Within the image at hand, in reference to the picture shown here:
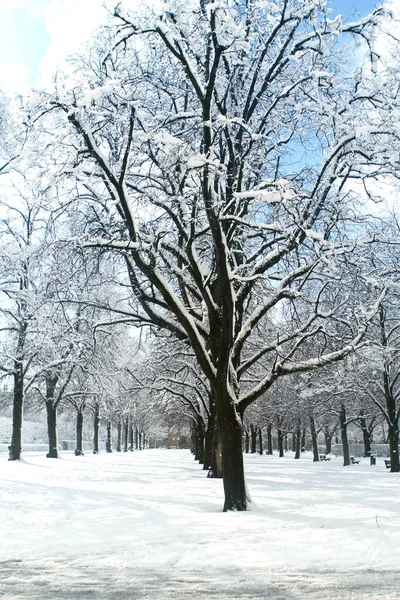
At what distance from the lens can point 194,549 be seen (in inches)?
269

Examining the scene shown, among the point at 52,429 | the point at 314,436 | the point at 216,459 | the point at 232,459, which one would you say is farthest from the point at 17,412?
the point at 314,436

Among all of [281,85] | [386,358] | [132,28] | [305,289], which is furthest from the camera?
[386,358]

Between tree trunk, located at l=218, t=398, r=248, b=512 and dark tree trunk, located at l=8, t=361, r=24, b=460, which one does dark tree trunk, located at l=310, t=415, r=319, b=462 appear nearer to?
dark tree trunk, located at l=8, t=361, r=24, b=460

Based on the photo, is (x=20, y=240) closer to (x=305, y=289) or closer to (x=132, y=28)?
(x=305, y=289)

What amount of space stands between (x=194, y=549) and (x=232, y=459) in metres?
3.27

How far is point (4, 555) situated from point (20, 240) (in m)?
22.3

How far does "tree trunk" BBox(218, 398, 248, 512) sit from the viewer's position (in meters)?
10.0

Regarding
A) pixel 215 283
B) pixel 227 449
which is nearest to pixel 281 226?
pixel 215 283

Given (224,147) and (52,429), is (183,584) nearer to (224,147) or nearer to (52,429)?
(224,147)

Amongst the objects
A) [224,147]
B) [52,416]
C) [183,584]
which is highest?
[224,147]

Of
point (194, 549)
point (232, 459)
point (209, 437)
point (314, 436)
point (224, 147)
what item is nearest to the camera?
point (194, 549)

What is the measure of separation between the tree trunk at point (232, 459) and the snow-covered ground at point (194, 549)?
35 cm

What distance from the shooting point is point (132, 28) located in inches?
352

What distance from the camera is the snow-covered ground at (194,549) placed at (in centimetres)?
507
